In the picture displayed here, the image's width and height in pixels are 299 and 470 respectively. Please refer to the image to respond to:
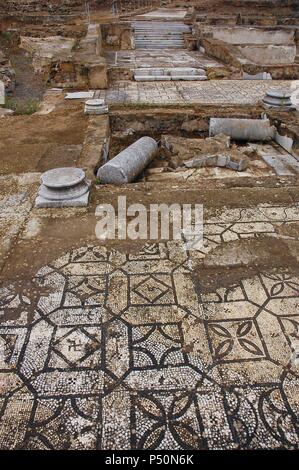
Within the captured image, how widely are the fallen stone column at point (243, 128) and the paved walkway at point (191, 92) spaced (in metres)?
1.04

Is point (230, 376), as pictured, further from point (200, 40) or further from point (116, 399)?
point (200, 40)

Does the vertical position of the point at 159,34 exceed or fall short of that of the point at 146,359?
it exceeds it

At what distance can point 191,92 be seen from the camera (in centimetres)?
829

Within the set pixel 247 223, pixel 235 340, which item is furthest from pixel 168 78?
pixel 235 340

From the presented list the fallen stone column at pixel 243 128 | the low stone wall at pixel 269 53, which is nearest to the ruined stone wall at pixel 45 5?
the low stone wall at pixel 269 53

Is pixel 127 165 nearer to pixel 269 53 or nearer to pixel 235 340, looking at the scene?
pixel 235 340

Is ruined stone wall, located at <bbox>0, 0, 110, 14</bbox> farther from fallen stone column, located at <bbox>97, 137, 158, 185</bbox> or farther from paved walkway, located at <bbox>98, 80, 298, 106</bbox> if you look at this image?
fallen stone column, located at <bbox>97, 137, 158, 185</bbox>

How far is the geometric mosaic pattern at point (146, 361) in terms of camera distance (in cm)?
189

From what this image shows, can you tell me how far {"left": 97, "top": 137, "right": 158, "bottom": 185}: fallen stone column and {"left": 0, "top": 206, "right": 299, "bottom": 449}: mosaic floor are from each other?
1580mm

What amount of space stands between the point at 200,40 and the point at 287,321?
1278 centimetres

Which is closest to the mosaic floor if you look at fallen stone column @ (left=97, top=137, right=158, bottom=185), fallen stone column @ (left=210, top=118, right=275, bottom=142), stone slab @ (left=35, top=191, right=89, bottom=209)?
stone slab @ (left=35, top=191, right=89, bottom=209)

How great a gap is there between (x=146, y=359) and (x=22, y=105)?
6454mm

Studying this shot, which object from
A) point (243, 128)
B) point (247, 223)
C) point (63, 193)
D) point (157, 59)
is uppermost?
point (157, 59)
